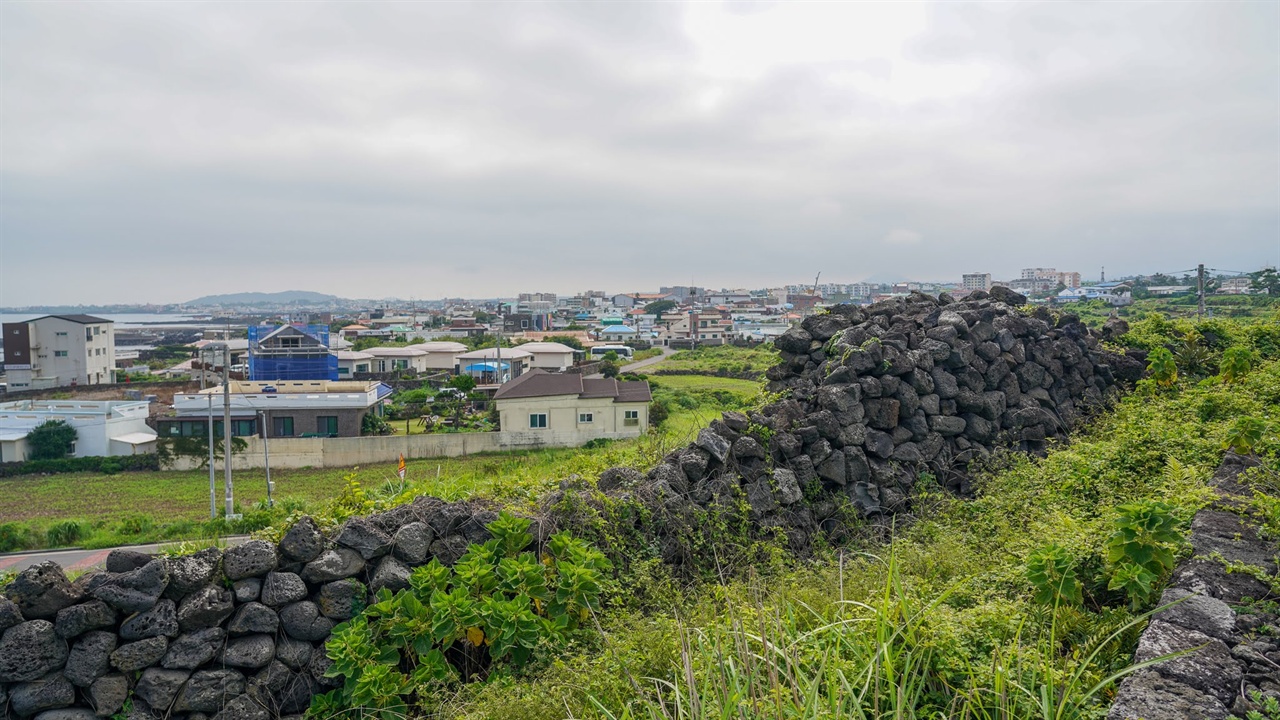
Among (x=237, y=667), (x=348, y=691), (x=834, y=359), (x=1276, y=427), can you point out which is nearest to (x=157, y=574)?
(x=237, y=667)

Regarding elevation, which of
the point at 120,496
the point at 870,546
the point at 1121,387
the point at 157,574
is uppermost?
the point at 1121,387

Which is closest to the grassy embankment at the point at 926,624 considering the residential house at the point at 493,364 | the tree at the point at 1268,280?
the tree at the point at 1268,280

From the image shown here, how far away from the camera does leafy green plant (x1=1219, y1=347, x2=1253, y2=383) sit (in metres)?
6.80

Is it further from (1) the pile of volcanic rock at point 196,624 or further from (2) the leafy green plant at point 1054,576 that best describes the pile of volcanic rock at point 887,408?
(2) the leafy green plant at point 1054,576

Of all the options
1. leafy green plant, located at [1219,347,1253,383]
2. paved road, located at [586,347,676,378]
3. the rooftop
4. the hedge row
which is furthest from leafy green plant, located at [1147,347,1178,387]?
paved road, located at [586,347,676,378]

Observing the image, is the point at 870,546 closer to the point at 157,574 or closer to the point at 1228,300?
the point at 157,574

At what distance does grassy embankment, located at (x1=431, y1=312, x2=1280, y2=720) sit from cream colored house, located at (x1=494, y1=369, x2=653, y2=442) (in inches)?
807

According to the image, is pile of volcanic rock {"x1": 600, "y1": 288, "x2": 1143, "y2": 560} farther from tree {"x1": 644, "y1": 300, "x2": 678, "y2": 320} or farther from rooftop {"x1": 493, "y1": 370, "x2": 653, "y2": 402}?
tree {"x1": 644, "y1": 300, "x2": 678, "y2": 320}

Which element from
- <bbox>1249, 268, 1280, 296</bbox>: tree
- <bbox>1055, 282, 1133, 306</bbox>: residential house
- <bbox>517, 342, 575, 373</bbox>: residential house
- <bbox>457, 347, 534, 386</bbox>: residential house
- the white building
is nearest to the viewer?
<bbox>1249, 268, 1280, 296</bbox>: tree

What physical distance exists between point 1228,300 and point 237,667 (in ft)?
83.5

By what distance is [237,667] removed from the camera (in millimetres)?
4051

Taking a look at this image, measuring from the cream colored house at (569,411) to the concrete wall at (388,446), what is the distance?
16 centimetres

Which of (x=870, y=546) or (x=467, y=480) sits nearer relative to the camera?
(x=870, y=546)

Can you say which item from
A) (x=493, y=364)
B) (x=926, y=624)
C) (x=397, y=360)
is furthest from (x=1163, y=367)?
(x=397, y=360)
